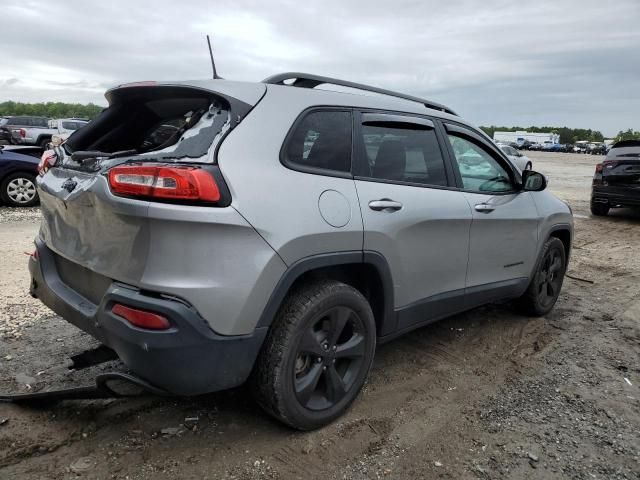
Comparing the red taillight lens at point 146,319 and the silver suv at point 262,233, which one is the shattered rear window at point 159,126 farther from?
the red taillight lens at point 146,319

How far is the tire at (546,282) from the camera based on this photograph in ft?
14.8

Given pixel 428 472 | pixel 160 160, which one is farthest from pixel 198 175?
pixel 428 472

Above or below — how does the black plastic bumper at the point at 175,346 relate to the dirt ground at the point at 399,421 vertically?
above

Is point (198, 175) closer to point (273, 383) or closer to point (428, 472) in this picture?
point (273, 383)

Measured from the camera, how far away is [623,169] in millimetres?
10344

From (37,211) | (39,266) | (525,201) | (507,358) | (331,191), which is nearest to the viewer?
(331,191)

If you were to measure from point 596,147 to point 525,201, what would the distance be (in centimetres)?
7655

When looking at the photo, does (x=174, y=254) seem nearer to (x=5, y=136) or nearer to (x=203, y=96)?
(x=203, y=96)

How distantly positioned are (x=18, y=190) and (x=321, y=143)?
8.81 meters

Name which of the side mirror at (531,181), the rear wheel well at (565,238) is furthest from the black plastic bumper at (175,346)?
the rear wheel well at (565,238)

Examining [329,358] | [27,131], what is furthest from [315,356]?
[27,131]

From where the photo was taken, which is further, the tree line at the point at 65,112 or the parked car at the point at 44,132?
the tree line at the point at 65,112

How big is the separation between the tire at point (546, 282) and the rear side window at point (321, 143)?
95.5 inches

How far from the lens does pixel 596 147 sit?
70875mm
